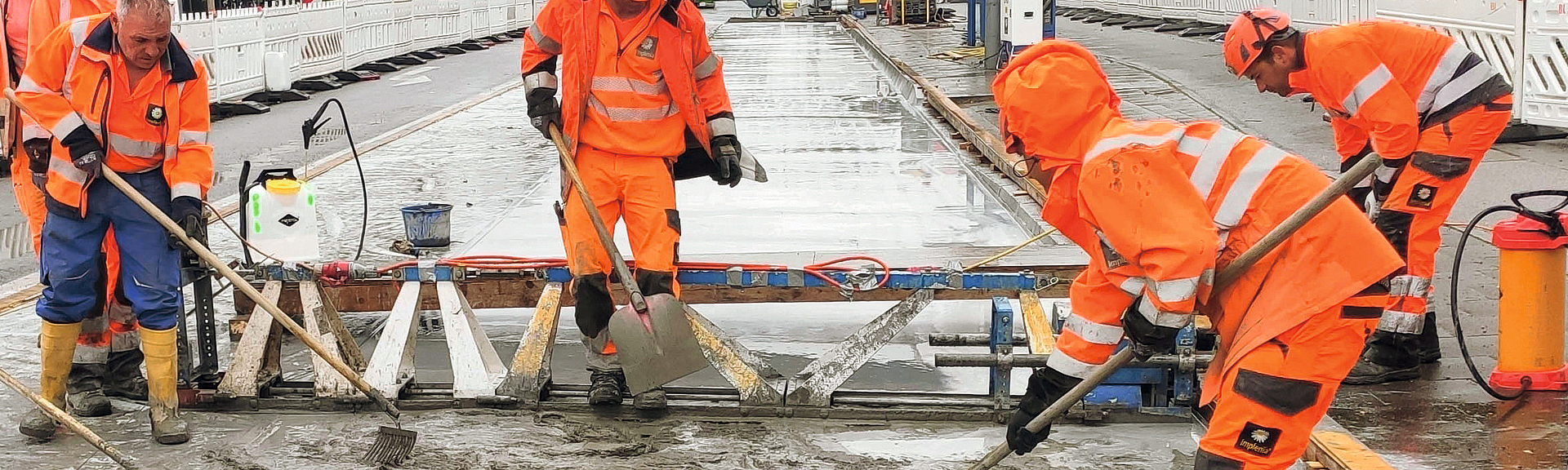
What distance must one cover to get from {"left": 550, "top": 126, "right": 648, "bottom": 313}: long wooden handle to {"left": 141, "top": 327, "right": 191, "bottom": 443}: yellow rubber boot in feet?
4.70

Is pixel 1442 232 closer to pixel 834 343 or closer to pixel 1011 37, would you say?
pixel 834 343

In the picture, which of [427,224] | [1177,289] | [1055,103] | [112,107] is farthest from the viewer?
[427,224]

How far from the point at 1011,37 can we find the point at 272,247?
11.8 metres

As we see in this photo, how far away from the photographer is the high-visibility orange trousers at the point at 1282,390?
125 inches

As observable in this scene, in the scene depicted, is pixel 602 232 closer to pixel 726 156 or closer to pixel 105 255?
pixel 726 156

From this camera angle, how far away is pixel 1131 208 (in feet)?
10.2

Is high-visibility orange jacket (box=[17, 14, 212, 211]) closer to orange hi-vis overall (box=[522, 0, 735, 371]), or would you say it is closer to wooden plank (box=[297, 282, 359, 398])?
wooden plank (box=[297, 282, 359, 398])

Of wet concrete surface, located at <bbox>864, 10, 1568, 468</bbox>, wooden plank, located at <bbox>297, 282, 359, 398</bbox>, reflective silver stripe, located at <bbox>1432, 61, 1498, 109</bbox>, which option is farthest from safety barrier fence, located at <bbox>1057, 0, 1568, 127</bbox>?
wooden plank, located at <bbox>297, 282, 359, 398</bbox>

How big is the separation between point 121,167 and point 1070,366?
10.7ft

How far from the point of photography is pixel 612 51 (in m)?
5.19

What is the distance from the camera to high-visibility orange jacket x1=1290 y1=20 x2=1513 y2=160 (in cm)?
Answer: 503

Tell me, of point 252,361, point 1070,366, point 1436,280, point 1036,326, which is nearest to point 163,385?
point 252,361

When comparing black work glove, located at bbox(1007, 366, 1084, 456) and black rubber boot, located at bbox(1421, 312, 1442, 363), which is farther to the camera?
black rubber boot, located at bbox(1421, 312, 1442, 363)

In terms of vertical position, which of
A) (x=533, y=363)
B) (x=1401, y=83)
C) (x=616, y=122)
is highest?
(x=1401, y=83)
